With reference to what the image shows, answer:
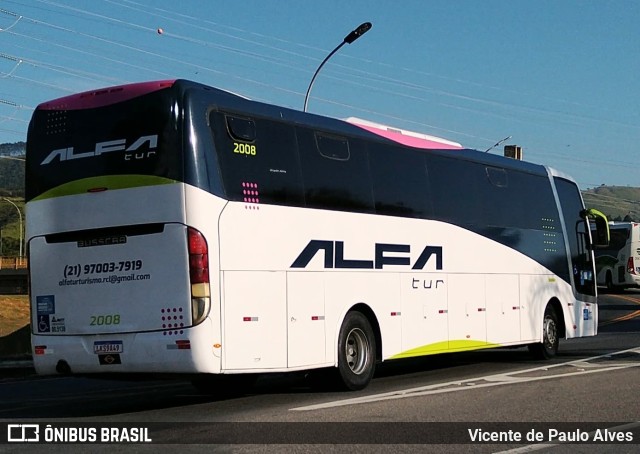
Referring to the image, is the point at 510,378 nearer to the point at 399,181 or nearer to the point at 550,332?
the point at 399,181

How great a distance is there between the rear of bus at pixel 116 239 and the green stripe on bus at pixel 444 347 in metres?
4.18

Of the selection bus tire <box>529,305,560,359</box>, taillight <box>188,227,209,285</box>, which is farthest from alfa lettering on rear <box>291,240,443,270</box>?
bus tire <box>529,305,560,359</box>

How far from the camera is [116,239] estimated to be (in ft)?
39.0

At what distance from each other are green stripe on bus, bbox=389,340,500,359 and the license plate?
4353mm

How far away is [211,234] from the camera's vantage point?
452 inches

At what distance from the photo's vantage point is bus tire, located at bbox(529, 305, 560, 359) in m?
19.0

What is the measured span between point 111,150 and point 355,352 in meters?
4.32

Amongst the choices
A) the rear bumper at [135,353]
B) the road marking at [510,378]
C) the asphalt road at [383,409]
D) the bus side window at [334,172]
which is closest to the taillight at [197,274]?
the rear bumper at [135,353]

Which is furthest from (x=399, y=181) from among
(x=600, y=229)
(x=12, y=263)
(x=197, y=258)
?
(x=12, y=263)

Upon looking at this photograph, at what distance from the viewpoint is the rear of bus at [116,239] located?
11.4m

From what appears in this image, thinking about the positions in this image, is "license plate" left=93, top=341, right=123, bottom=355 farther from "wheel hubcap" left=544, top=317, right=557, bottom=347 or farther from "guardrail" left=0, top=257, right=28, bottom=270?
"guardrail" left=0, top=257, right=28, bottom=270

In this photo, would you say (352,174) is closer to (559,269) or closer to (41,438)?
(41,438)

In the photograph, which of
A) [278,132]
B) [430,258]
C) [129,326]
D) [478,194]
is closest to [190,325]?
[129,326]

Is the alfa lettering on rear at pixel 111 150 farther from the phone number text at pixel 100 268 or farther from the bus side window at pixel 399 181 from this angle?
the bus side window at pixel 399 181
